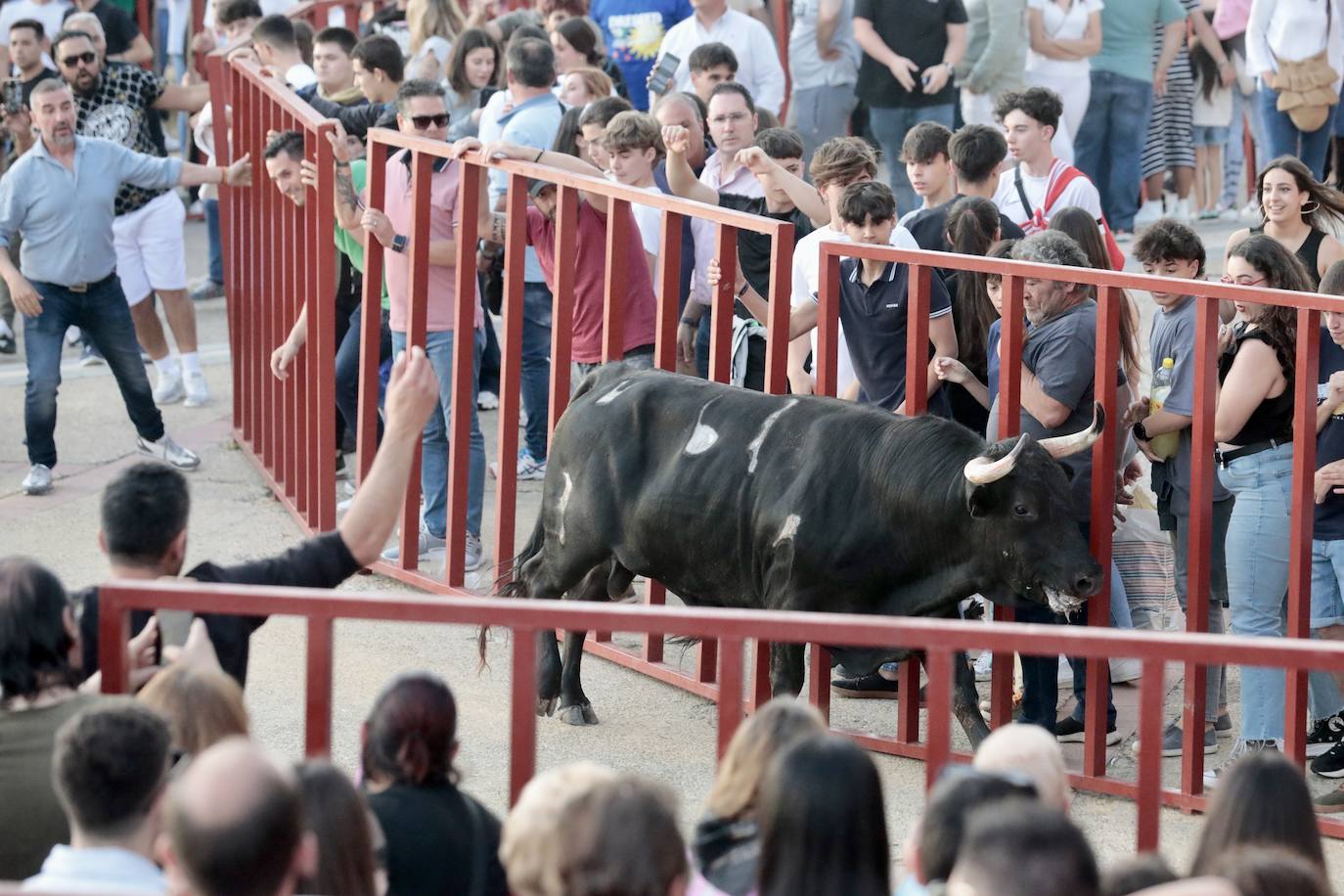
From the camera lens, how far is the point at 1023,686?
659 centimetres

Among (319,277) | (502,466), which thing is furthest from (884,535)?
(319,277)

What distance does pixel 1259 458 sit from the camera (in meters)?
5.96

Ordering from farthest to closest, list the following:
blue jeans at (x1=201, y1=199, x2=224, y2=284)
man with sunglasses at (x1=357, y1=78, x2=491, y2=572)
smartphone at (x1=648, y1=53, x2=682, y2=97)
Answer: blue jeans at (x1=201, y1=199, x2=224, y2=284) → smartphone at (x1=648, y1=53, x2=682, y2=97) → man with sunglasses at (x1=357, y1=78, x2=491, y2=572)

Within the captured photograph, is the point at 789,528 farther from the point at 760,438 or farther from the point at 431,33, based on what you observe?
the point at 431,33

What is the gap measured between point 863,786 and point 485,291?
6.41 meters

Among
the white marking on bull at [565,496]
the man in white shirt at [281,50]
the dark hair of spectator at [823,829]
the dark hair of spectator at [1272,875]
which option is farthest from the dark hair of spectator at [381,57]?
the dark hair of spectator at [1272,875]

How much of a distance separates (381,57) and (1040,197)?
3.53 m

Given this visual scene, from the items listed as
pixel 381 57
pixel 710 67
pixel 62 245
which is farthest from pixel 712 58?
pixel 62 245

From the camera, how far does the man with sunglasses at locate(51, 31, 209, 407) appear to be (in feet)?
35.1

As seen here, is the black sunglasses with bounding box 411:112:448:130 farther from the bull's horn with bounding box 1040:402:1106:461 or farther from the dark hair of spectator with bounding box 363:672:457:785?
the dark hair of spectator with bounding box 363:672:457:785

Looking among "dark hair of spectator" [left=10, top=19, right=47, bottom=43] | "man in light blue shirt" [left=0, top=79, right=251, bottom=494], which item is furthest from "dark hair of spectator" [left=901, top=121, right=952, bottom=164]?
"dark hair of spectator" [left=10, top=19, right=47, bottom=43]

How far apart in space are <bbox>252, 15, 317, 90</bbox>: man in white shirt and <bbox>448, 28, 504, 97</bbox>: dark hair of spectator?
84 centimetres

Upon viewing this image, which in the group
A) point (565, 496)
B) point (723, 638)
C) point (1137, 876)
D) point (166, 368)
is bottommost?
point (166, 368)

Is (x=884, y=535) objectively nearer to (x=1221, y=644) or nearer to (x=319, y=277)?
(x=1221, y=644)
